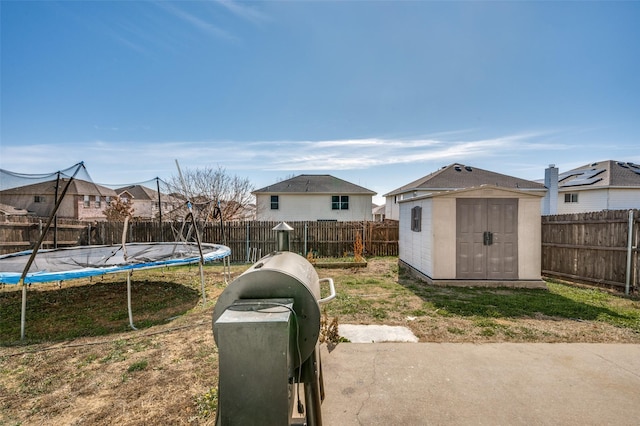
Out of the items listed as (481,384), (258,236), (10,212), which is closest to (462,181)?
(258,236)

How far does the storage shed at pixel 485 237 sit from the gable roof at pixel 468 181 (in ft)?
40.3

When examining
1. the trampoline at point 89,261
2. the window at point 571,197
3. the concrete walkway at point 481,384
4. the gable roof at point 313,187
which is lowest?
the concrete walkway at point 481,384

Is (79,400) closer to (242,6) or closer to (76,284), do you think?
(76,284)

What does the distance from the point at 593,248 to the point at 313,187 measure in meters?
16.0

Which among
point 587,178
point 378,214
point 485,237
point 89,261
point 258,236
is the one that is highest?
point 587,178

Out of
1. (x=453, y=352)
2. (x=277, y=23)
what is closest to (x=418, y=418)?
(x=453, y=352)

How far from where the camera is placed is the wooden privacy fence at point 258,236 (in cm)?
1281

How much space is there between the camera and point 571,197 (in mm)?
21656

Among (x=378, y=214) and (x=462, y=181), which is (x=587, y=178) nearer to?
(x=462, y=181)

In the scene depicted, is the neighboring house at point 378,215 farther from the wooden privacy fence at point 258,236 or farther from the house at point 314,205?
the wooden privacy fence at point 258,236

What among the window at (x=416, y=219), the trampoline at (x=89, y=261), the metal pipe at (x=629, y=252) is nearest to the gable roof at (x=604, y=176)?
the metal pipe at (x=629, y=252)

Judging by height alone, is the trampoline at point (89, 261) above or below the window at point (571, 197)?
below

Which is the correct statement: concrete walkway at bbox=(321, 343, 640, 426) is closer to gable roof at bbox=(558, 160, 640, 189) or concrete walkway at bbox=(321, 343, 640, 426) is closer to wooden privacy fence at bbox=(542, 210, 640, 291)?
wooden privacy fence at bbox=(542, 210, 640, 291)

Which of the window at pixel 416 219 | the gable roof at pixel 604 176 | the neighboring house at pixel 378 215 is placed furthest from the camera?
the neighboring house at pixel 378 215
